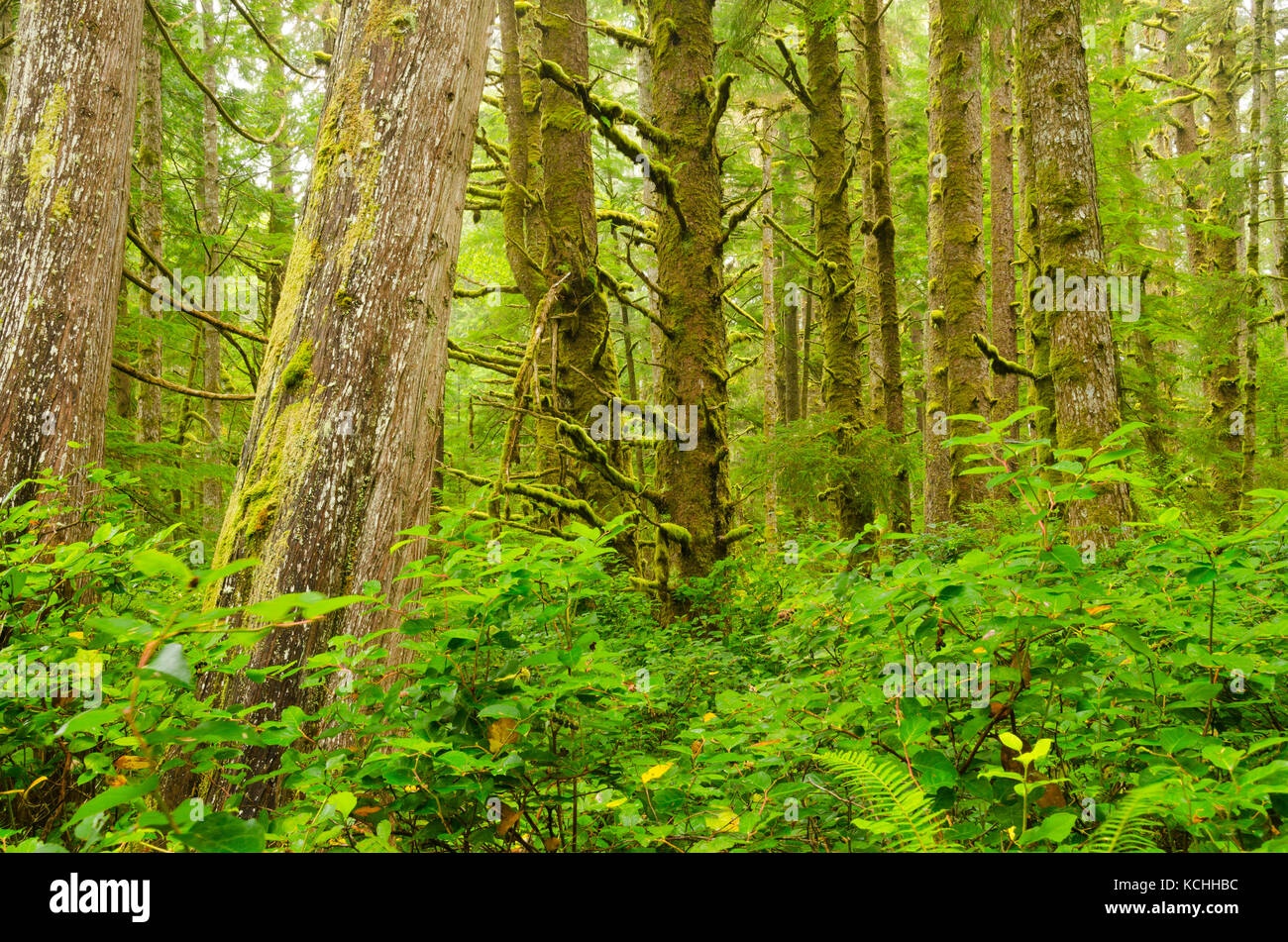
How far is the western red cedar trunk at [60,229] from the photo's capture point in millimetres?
4535

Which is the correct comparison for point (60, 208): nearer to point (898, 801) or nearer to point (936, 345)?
point (898, 801)

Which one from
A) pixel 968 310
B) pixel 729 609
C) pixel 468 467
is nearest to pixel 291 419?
pixel 729 609

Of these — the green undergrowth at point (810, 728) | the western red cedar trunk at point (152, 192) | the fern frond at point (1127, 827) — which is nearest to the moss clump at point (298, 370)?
the green undergrowth at point (810, 728)

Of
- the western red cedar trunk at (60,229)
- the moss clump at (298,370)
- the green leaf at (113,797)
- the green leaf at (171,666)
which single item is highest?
the western red cedar trunk at (60,229)

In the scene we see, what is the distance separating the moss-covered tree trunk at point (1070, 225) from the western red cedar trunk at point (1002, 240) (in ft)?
16.8

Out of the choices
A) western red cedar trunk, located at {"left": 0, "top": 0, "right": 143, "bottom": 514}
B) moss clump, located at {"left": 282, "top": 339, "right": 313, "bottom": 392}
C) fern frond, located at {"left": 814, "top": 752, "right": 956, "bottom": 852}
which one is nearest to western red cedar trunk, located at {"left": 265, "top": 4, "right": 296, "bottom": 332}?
western red cedar trunk, located at {"left": 0, "top": 0, "right": 143, "bottom": 514}

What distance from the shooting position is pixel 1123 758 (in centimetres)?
213

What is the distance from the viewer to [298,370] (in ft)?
9.66

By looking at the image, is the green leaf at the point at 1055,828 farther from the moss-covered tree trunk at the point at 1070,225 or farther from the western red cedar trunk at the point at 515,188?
the western red cedar trunk at the point at 515,188

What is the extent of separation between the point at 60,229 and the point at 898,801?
6165mm

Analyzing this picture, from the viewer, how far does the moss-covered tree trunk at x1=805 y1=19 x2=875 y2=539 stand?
9.37 m

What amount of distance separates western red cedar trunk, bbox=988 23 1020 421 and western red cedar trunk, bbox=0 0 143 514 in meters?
11.2
